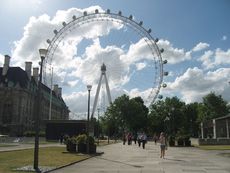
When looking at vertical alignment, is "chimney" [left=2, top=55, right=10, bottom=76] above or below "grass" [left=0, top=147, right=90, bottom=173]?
above

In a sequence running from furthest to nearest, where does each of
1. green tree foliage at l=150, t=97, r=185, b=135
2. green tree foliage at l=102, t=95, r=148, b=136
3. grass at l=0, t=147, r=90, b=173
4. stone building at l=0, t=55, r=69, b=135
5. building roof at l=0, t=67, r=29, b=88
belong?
1. green tree foliage at l=150, t=97, r=185, b=135
2. green tree foliage at l=102, t=95, r=148, b=136
3. building roof at l=0, t=67, r=29, b=88
4. stone building at l=0, t=55, r=69, b=135
5. grass at l=0, t=147, r=90, b=173

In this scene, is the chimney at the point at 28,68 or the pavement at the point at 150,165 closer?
the pavement at the point at 150,165

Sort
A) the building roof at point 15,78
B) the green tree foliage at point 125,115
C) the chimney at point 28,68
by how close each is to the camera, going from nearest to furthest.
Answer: the building roof at point 15,78 < the green tree foliage at point 125,115 < the chimney at point 28,68

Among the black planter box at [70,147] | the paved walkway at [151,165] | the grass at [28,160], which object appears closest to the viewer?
the paved walkway at [151,165]

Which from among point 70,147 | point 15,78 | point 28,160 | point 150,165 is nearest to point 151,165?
point 150,165

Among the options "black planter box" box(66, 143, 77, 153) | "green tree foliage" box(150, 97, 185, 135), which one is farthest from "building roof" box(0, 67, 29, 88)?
"black planter box" box(66, 143, 77, 153)

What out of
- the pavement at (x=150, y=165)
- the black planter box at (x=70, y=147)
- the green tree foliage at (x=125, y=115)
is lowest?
the pavement at (x=150, y=165)

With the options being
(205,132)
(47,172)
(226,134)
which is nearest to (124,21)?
(226,134)

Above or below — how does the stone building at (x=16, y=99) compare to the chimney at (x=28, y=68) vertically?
below

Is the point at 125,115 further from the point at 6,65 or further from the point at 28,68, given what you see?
the point at 6,65

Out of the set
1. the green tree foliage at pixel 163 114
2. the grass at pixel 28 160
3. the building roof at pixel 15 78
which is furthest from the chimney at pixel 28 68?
the grass at pixel 28 160

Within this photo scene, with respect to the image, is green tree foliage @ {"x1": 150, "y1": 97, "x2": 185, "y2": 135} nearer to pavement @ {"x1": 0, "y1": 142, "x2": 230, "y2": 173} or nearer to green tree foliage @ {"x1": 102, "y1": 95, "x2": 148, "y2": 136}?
green tree foliage @ {"x1": 102, "y1": 95, "x2": 148, "y2": 136}

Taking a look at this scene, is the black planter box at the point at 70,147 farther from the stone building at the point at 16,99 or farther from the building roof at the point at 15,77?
the building roof at the point at 15,77

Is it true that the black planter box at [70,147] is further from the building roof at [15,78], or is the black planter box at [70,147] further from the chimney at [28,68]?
the chimney at [28,68]
